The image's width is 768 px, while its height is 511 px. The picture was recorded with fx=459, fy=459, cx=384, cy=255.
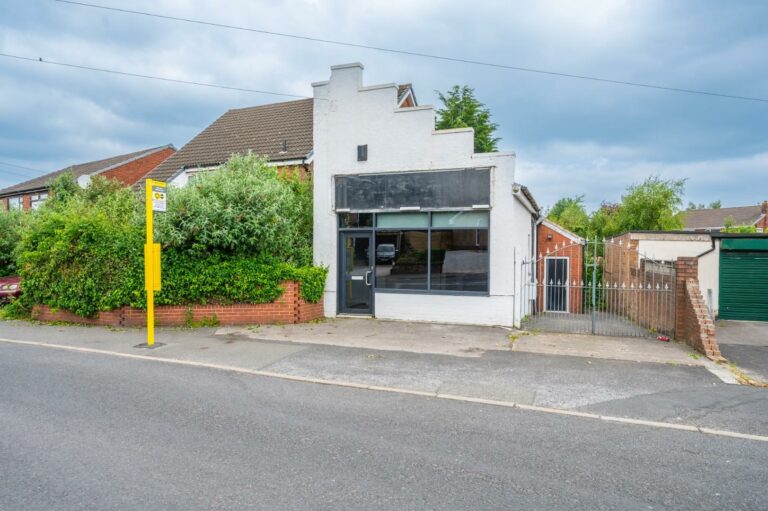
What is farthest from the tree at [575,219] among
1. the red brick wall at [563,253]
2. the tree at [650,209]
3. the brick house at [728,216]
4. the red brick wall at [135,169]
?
the red brick wall at [135,169]

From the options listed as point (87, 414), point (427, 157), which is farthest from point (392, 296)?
point (87, 414)

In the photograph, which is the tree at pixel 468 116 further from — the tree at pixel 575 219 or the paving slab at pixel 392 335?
the paving slab at pixel 392 335

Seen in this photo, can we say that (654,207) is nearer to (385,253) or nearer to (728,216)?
(385,253)

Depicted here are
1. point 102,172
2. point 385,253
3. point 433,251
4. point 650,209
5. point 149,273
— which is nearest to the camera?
point 149,273

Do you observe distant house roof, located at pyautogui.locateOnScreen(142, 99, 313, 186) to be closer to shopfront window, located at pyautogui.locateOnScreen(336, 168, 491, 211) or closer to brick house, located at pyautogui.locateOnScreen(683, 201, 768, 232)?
shopfront window, located at pyautogui.locateOnScreen(336, 168, 491, 211)

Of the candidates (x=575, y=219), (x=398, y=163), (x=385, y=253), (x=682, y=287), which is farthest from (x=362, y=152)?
(x=575, y=219)

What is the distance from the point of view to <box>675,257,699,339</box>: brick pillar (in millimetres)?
9148

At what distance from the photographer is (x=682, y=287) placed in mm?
9250

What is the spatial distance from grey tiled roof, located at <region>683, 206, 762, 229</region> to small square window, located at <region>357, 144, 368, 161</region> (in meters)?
50.5

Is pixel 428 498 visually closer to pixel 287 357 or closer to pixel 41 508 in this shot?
pixel 41 508

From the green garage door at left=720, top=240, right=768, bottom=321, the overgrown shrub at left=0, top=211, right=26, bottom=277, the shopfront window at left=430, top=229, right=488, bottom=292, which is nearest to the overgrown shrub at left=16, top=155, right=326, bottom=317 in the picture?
the shopfront window at left=430, top=229, right=488, bottom=292

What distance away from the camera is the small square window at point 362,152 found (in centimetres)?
1193

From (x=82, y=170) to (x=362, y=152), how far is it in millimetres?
35398

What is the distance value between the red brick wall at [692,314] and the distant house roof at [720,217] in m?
48.8
